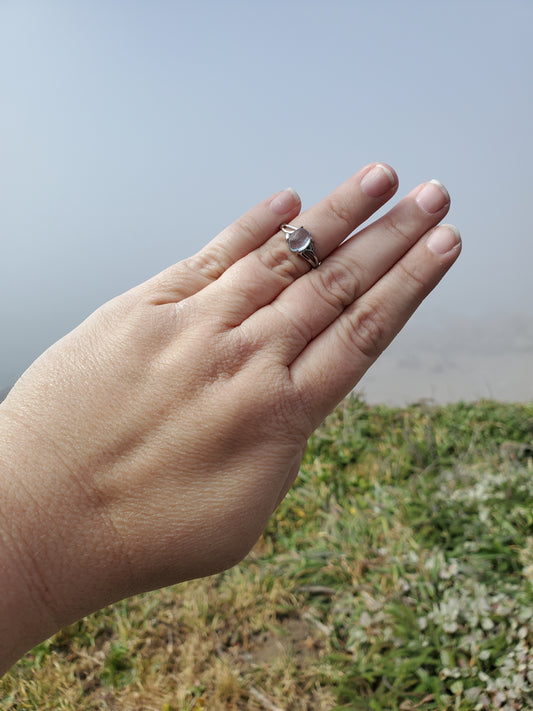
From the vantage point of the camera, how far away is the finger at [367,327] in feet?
6.40

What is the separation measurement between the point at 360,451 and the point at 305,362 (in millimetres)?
3119

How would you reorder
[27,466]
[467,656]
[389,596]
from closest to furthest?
[27,466]
[467,656]
[389,596]

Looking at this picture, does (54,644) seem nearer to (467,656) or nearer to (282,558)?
(282,558)

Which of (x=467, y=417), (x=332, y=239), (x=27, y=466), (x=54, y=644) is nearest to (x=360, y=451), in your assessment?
(x=467, y=417)

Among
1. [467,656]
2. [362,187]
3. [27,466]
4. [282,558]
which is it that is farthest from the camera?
[282,558]

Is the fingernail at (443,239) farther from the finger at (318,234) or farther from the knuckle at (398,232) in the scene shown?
the finger at (318,234)

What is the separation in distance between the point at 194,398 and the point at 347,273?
2.13 ft

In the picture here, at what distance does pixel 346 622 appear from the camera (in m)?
3.26

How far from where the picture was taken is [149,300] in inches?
80.9

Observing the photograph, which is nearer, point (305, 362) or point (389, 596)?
point (305, 362)

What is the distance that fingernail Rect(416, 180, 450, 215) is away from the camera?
6.86 feet

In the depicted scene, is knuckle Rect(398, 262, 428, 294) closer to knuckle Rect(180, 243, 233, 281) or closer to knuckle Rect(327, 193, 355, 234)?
knuckle Rect(327, 193, 355, 234)

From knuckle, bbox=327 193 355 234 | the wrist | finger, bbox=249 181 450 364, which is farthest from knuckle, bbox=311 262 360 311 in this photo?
the wrist

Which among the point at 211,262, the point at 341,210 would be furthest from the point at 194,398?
the point at 341,210
